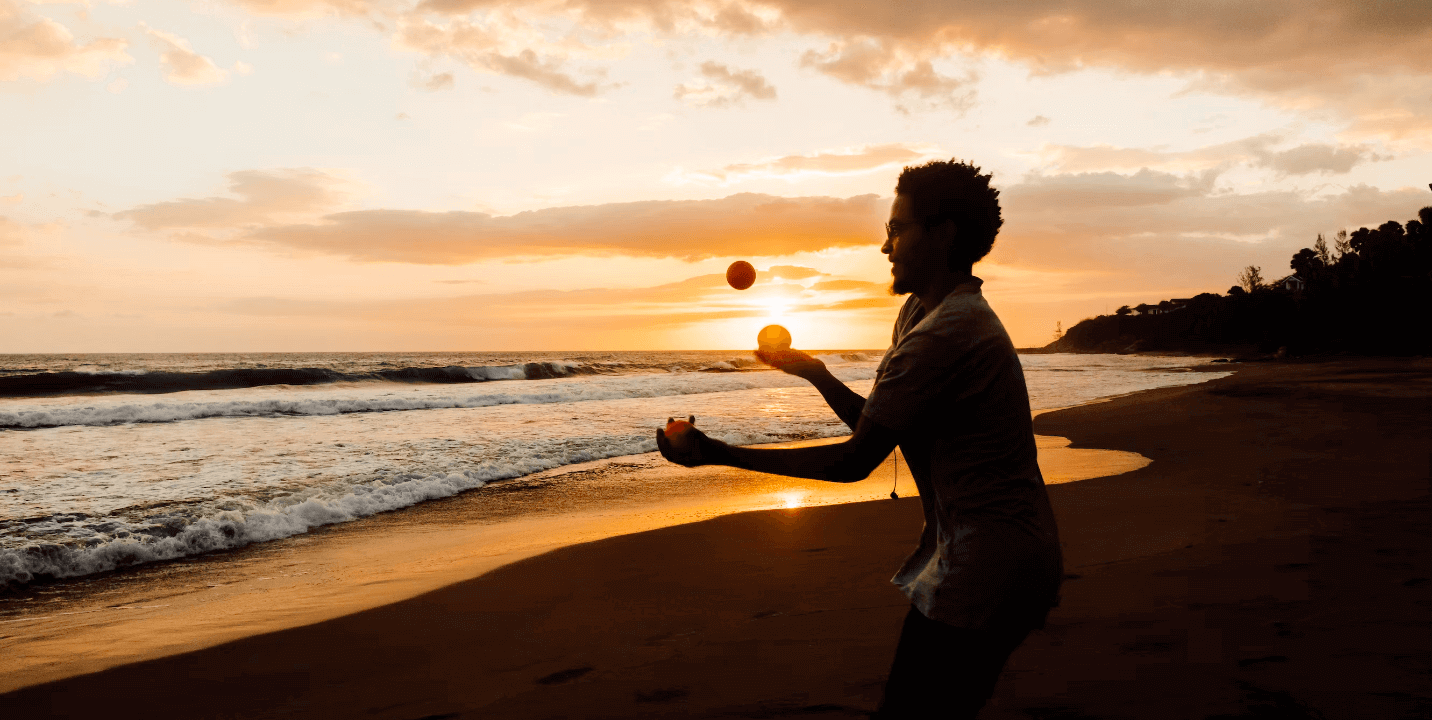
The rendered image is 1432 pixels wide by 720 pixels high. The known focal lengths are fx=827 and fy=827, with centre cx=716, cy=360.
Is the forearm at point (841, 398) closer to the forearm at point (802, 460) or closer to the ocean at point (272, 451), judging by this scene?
the forearm at point (802, 460)

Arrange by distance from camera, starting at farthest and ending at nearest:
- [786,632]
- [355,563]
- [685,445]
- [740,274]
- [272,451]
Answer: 1. [272,451]
2. [355,563]
3. [786,632]
4. [740,274]
5. [685,445]

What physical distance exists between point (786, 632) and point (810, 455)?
3093 millimetres

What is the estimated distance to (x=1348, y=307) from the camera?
60.4 m

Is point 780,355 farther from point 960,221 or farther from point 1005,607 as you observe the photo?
point 1005,607

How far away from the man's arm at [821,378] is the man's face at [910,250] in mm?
313

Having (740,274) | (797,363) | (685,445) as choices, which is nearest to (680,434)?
(685,445)

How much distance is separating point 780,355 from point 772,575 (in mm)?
4109

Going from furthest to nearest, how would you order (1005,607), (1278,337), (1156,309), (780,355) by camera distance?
(1156,309), (1278,337), (780,355), (1005,607)

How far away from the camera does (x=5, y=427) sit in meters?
19.5

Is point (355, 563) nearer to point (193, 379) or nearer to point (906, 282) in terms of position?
point (906, 282)

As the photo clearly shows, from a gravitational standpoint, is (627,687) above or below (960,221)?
below

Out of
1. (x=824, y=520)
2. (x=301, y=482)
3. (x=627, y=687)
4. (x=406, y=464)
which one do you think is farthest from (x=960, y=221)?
(x=406, y=464)

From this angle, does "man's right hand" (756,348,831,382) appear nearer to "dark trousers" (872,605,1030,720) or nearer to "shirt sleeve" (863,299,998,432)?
"shirt sleeve" (863,299,998,432)

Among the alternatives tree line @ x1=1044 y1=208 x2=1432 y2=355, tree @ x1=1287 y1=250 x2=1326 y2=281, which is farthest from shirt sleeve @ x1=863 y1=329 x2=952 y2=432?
tree @ x1=1287 y1=250 x2=1326 y2=281
